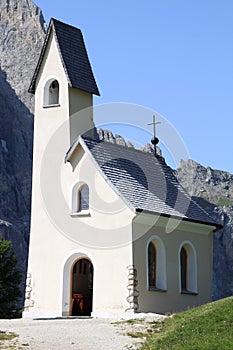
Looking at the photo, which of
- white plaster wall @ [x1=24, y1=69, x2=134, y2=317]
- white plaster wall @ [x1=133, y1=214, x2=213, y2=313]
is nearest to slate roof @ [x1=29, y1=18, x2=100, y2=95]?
white plaster wall @ [x1=24, y1=69, x2=134, y2=317]

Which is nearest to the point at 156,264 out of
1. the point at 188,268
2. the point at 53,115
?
the point at 188,268

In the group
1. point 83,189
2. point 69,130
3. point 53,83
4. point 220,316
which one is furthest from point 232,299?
point 53,83

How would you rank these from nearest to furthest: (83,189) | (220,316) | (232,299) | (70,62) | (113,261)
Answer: (220,316) < (232,299) < (113,261) < (83,189) < (70,62)

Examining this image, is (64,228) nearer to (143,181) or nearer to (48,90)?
(143,181)

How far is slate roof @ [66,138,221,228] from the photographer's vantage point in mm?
25031

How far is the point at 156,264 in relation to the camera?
25.4 m

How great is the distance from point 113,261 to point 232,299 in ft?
19.7

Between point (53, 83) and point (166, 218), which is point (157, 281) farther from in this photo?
point (53, 83)

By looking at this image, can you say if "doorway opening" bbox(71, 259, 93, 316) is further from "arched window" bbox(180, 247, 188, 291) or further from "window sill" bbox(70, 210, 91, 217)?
"arched window" bbox(180, 247, 188, 291)

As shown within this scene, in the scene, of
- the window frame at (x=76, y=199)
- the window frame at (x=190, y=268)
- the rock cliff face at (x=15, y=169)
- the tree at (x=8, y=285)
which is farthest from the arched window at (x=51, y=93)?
the rock cliff face at (x=15, y=169)

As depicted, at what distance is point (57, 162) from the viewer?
26562 millimetres

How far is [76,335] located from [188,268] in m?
11.0

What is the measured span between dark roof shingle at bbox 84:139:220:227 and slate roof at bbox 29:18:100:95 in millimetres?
2837

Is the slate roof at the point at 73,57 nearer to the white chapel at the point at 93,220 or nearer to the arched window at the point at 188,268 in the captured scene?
the white chapel at the point at 93,220
